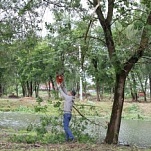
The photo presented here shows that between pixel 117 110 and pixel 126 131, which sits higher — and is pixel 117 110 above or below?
above

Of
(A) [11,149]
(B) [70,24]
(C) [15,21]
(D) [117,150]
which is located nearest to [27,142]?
(A) [11,149]

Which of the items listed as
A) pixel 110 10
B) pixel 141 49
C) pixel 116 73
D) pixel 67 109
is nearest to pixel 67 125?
pixel 67 109

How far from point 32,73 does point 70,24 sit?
35.4 m

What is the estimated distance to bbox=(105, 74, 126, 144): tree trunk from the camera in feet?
37.1

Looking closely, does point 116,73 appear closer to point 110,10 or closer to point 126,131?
point 110,10

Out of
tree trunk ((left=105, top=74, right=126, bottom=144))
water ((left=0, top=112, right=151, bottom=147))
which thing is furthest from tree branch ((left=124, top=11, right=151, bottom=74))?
water ((left=0, top=112, right=151, bottom=147))

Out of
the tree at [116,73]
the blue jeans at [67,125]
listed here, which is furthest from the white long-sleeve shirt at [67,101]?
the tree at [116,73]

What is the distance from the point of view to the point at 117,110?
1133cm

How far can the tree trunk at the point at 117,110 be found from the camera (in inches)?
445

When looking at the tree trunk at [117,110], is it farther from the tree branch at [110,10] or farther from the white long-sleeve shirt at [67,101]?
the tree branch at [110,10]

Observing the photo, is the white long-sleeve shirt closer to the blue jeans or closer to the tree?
the blue jeans

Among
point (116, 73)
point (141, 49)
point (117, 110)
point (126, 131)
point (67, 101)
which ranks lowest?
point (126, 131)

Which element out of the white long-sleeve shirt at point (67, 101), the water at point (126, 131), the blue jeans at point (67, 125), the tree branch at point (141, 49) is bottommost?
the water at point (126, 131)

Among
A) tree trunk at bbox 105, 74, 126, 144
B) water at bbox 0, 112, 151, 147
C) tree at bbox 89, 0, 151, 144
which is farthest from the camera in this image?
water at bbox 0, 112, 151, 147
